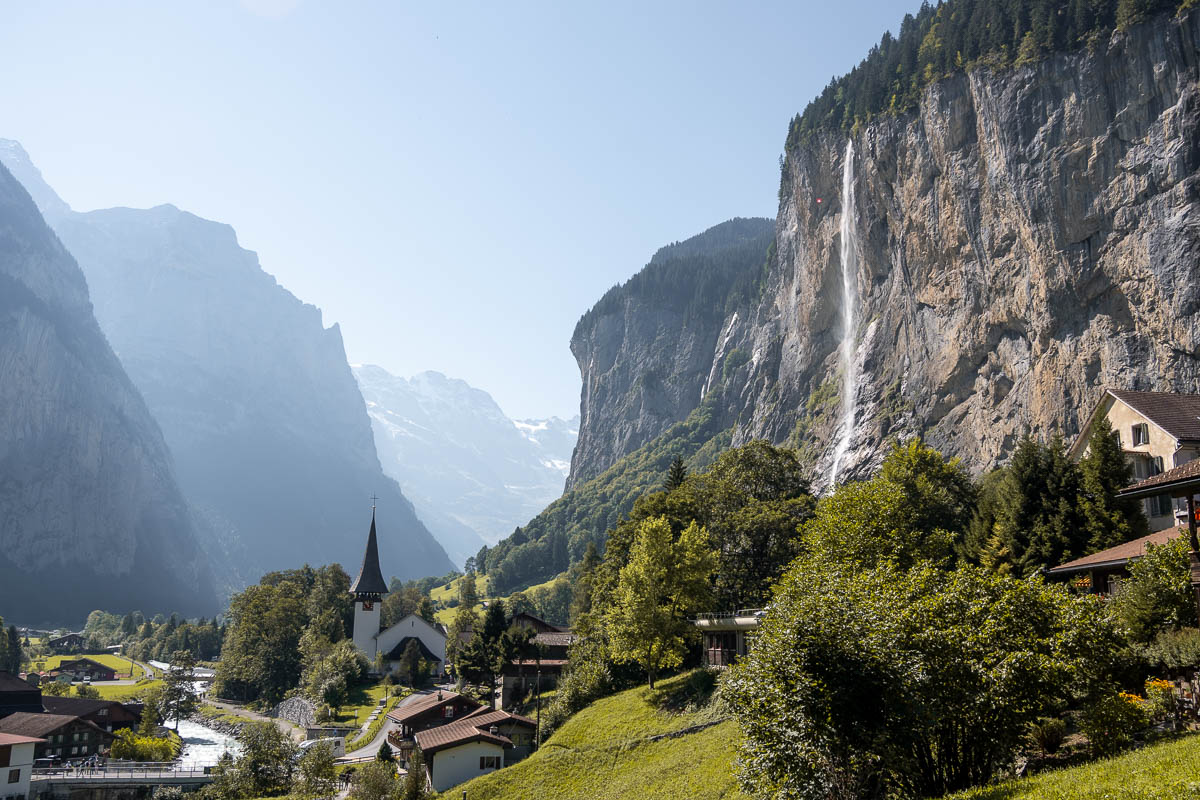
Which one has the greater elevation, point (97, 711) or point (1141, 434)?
point (1141, 434)

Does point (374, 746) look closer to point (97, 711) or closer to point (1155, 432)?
point (97, 711)

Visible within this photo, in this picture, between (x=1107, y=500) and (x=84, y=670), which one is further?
(x=84, y=670)

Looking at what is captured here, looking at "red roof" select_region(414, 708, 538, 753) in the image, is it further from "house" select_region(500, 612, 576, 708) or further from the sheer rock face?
the sheer rock face

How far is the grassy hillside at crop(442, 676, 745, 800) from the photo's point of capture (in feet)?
118

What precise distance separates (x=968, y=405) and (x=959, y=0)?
63.2 meters

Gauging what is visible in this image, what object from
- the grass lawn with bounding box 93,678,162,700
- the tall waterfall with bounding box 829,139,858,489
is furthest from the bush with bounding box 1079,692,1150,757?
the grass lawn with bounding box 93,678,162,700

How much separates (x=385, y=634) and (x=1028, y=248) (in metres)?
93.3

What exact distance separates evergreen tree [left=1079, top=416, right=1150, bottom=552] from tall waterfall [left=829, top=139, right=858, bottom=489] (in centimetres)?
8479

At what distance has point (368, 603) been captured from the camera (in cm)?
11712

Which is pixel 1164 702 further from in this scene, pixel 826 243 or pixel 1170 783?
pixel 826 243

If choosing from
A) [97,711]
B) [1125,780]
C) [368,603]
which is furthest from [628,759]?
[368,603]

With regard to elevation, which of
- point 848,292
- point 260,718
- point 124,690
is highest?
point 848,292

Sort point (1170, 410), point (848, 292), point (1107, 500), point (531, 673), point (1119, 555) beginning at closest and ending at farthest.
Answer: point (1119, 555)
point (1107, 500)
point (1170, 410)
point (531, 673)
point (848, 292)

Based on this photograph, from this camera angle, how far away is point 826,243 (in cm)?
15038
